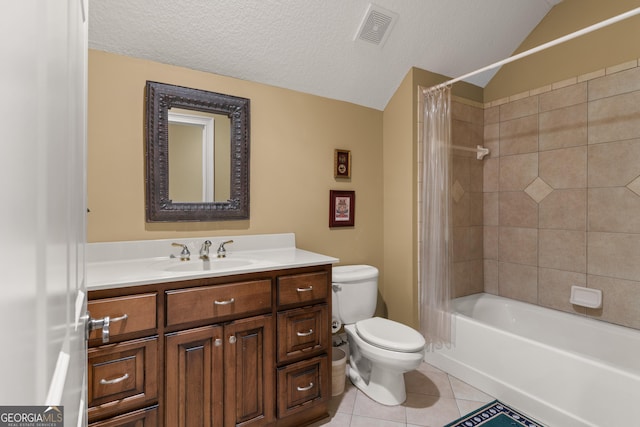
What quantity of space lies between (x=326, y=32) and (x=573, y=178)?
79.4 inches

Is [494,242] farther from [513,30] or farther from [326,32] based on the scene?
[326,32]

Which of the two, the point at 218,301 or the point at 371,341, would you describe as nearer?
the point at 218,301

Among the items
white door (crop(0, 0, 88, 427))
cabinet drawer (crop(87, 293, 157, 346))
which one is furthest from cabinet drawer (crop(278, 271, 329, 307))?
white door (crop(0, 0, 88, 427))

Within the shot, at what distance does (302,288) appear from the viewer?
5.54 ft

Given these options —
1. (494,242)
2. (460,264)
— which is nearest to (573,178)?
(494,242)

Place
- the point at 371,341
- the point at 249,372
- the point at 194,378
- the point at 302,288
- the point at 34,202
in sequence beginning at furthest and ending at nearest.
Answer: the point at 371,341
the point at 302,288
the point at 249,372
the point at 194,378
the point at 34,202

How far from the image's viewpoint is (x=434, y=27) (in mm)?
2250

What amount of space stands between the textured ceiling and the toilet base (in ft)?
6.47

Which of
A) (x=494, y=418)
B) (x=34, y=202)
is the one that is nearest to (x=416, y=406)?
(x=494, y=418)

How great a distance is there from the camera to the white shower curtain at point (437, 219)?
2359mm

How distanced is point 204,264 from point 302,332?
0.66 meters

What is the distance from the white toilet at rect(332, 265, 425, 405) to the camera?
1844mm

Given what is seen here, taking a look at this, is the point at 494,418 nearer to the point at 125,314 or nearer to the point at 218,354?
the point at 218,354

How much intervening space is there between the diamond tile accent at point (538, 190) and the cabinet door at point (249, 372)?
7.39ft
